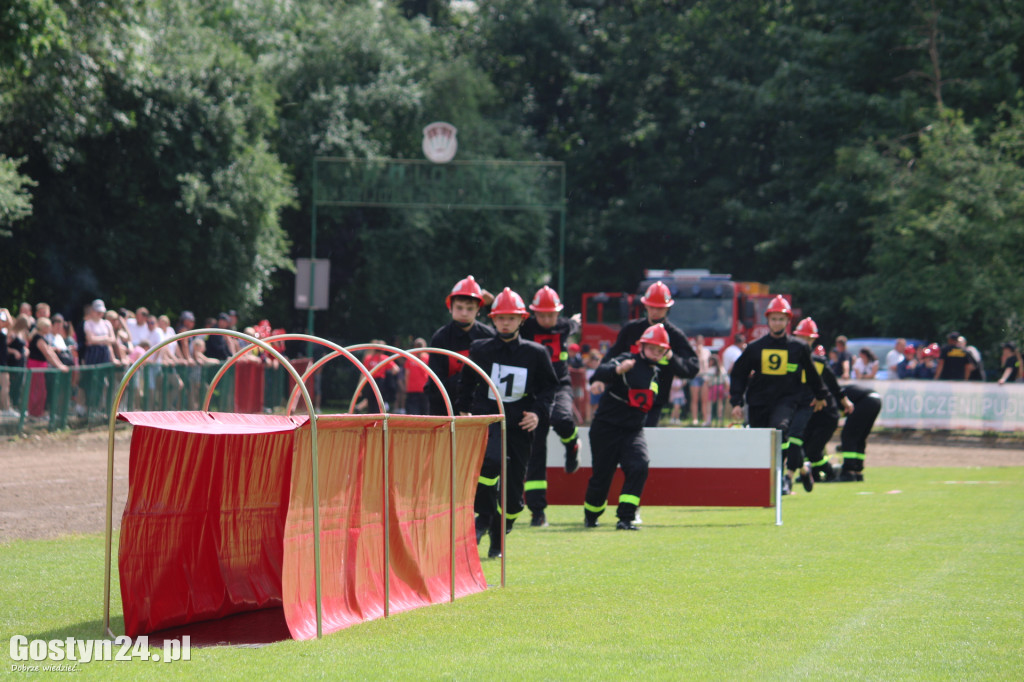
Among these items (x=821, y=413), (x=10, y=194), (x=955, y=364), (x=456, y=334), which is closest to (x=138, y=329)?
(x=10, y=194)

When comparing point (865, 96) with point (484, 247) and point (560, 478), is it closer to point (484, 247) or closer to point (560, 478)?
point (484, 247)

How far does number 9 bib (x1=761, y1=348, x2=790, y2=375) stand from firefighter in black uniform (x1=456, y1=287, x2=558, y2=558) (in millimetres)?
4623

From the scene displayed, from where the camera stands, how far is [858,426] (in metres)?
17.8

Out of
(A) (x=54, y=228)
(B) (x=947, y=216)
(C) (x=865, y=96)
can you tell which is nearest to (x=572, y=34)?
(C) (x=865, y=96)

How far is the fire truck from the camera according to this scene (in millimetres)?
33719

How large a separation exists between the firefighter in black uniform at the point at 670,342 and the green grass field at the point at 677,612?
1.19 metres

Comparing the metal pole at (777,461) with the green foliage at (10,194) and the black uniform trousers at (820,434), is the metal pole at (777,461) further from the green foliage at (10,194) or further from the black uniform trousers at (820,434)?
the green foliage at (10,194)

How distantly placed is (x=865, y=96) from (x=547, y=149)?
1417cm

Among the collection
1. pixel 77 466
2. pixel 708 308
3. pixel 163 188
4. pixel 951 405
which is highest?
pixel 163 188

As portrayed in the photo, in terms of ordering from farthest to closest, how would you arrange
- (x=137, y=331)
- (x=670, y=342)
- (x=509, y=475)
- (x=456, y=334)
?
(x=137, y=331)
(x=670, y=342)
(x=456, y=334)
(x=509, y=475)

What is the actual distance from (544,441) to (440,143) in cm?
2407

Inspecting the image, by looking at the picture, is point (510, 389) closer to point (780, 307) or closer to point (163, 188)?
point (780, 307)

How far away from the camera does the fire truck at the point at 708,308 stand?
33719 millimetres

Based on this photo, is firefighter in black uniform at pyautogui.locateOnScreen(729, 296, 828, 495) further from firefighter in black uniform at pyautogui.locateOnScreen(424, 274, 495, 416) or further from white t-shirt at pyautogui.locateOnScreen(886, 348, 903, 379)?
white t-shirt at pyautogui.locateOnScreen(886, 348, 903, 379)
